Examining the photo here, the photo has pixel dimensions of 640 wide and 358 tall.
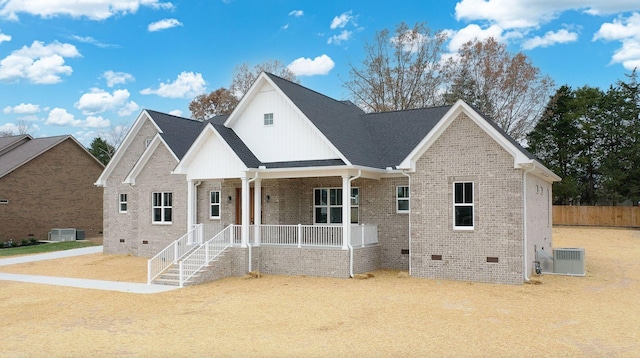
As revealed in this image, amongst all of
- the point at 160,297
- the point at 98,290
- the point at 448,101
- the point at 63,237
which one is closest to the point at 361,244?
the point at 160,297

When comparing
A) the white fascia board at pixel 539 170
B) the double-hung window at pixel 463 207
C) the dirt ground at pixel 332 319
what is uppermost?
the white fascia board at pixel 539 170

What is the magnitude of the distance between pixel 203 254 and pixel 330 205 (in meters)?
5.31

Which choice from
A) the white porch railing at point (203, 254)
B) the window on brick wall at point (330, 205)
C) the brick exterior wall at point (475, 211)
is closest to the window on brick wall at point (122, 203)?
the white porch railing at point (203, 254)

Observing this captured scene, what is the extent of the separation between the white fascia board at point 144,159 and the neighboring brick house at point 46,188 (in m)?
14.1

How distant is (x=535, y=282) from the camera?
16.7 meters

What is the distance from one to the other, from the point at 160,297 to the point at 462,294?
843 cm

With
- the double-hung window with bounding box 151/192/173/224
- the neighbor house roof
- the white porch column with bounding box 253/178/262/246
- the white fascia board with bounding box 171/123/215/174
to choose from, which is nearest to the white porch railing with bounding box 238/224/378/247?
the white porch column with bounding box 253/178/262/246

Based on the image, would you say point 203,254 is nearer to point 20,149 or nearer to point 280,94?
point 280,94

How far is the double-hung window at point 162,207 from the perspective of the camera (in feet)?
82.3

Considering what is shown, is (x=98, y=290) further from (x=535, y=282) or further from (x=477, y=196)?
(x=535, y=282)

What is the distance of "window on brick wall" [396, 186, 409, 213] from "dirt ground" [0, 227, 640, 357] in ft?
9.48

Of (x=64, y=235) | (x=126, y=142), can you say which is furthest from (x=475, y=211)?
(x=64, y=235)

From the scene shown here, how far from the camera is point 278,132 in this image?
20.6 meters

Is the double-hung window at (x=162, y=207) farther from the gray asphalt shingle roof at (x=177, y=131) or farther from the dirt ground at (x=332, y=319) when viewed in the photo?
the dirt ground at (x=332, y=319)
